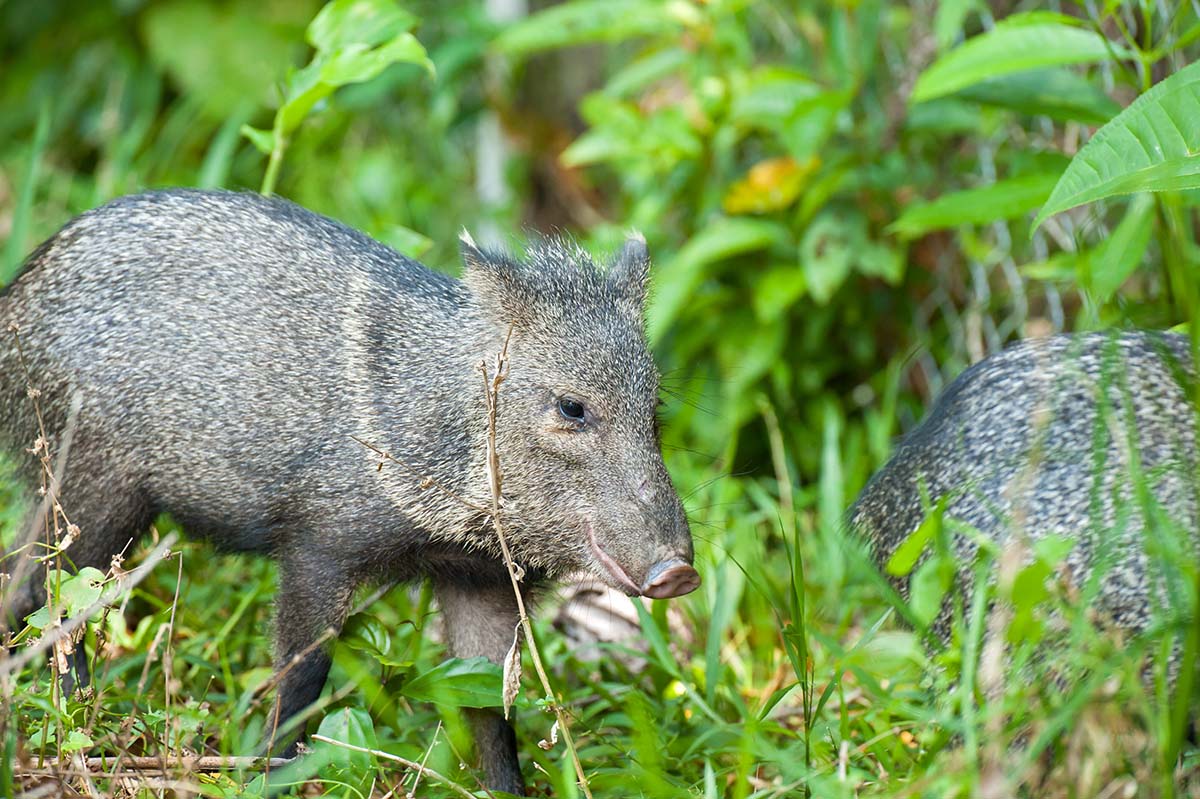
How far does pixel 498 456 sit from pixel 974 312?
243 cm

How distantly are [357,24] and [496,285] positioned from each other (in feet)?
3.70

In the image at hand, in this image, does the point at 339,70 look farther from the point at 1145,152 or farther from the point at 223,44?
the point at 223,44

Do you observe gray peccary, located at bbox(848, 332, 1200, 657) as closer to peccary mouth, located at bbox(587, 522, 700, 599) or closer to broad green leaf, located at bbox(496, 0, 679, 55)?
peccary mouth, located at bbox(587, 522, 700, 599)

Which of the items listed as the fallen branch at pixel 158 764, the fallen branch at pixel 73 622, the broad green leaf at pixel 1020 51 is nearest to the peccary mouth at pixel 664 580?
the fallen branch at pixel 158 764

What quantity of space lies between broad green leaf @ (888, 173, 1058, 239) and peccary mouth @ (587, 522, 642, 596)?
1.64 metres

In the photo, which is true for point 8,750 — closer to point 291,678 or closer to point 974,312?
point 291,678

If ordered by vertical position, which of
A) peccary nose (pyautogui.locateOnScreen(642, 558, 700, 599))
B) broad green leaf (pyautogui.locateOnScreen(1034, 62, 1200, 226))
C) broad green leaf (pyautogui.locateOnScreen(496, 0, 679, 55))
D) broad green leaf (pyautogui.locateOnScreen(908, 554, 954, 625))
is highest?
broad green leaf (pyautogui.locateOnScreen(1034, 62, 1200, 226))

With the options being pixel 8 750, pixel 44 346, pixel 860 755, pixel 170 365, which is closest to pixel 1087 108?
pixel 860 755

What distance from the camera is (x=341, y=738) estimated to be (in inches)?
103

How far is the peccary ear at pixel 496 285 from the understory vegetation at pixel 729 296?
0.46 metres

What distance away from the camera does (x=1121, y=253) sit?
11.1ft

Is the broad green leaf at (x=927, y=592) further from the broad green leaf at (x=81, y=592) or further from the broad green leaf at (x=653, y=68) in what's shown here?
the broad green leaf at (x=653, y=68)

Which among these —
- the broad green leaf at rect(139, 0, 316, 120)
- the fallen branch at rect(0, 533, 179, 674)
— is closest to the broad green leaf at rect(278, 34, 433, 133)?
the fallen branch at rect(0, 533, 179, 674)

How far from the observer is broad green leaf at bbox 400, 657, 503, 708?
9.09 ft
